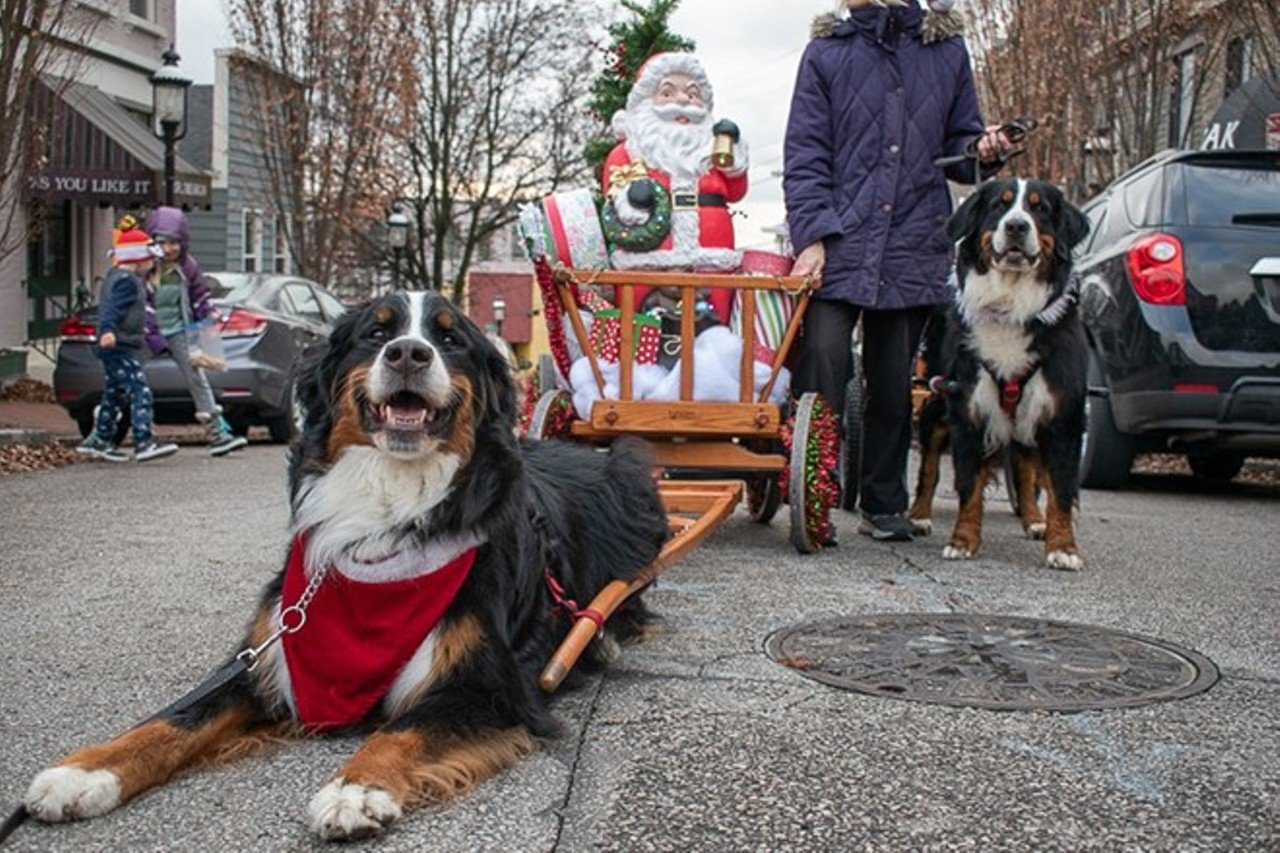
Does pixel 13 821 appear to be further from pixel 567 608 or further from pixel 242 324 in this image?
pixel 242 324

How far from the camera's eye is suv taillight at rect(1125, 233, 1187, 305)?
8.12 metres

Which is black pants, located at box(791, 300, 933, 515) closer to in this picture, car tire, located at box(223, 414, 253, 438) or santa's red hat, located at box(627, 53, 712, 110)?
santa's red hat, located at box(627, 53, 712, 110)

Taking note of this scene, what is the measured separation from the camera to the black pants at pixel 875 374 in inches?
256

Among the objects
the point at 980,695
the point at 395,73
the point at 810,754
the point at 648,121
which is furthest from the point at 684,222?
the point at 395,73

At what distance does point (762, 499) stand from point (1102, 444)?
2.94 metres

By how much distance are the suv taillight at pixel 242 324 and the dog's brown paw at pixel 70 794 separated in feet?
35.0

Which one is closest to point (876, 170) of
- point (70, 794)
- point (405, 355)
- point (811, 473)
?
point (811, 473)

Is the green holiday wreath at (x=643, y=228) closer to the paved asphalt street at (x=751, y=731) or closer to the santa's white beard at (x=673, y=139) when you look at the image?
the santa's white beard at (x=673, y=139)

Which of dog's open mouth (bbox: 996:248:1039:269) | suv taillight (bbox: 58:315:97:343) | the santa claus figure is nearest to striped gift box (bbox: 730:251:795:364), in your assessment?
the santa claus figure

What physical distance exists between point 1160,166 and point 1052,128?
11.3 m

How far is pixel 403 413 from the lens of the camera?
334cm

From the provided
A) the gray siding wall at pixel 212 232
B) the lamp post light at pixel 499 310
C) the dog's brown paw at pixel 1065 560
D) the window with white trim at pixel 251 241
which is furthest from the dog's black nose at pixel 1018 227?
the lamp post light at pixel 499 310

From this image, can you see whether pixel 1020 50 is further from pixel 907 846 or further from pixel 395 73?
pixel 907 846

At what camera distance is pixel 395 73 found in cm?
2505
